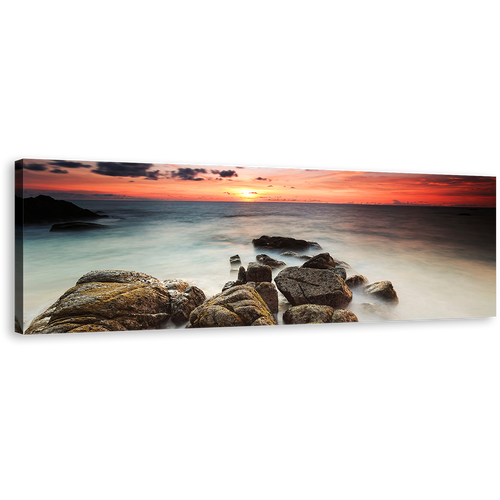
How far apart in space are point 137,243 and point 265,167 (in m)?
1.30

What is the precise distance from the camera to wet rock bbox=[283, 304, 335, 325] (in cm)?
256

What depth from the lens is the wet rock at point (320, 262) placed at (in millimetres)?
2816

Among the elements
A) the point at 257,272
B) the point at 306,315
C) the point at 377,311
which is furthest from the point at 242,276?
the point at 377,311

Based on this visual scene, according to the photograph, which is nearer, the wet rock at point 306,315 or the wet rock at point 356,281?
the wet rock at point 306,315

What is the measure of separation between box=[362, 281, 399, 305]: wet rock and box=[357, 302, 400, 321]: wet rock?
98 millimetres

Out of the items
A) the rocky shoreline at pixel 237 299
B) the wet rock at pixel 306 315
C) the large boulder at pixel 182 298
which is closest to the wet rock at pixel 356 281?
the rocky shoreline at pixel 237 299

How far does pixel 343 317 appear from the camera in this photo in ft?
8.59

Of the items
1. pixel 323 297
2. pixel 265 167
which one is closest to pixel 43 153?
pixel 265 167

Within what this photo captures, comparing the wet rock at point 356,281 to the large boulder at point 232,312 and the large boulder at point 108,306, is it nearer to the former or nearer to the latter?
the large boulder at point 232,312

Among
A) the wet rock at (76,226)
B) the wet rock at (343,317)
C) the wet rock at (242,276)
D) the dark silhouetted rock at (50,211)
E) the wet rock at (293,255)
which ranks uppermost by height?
the dark silhouetted rock at (50,211)

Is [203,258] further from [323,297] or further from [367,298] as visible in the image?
[367,298]

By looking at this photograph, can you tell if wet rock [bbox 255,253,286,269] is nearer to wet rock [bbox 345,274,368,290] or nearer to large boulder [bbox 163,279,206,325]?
large boulder [bbox 163,279,206,325]

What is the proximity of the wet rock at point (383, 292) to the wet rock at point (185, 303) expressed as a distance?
1.60 meters

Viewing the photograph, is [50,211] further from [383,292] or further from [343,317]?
[383,292]
